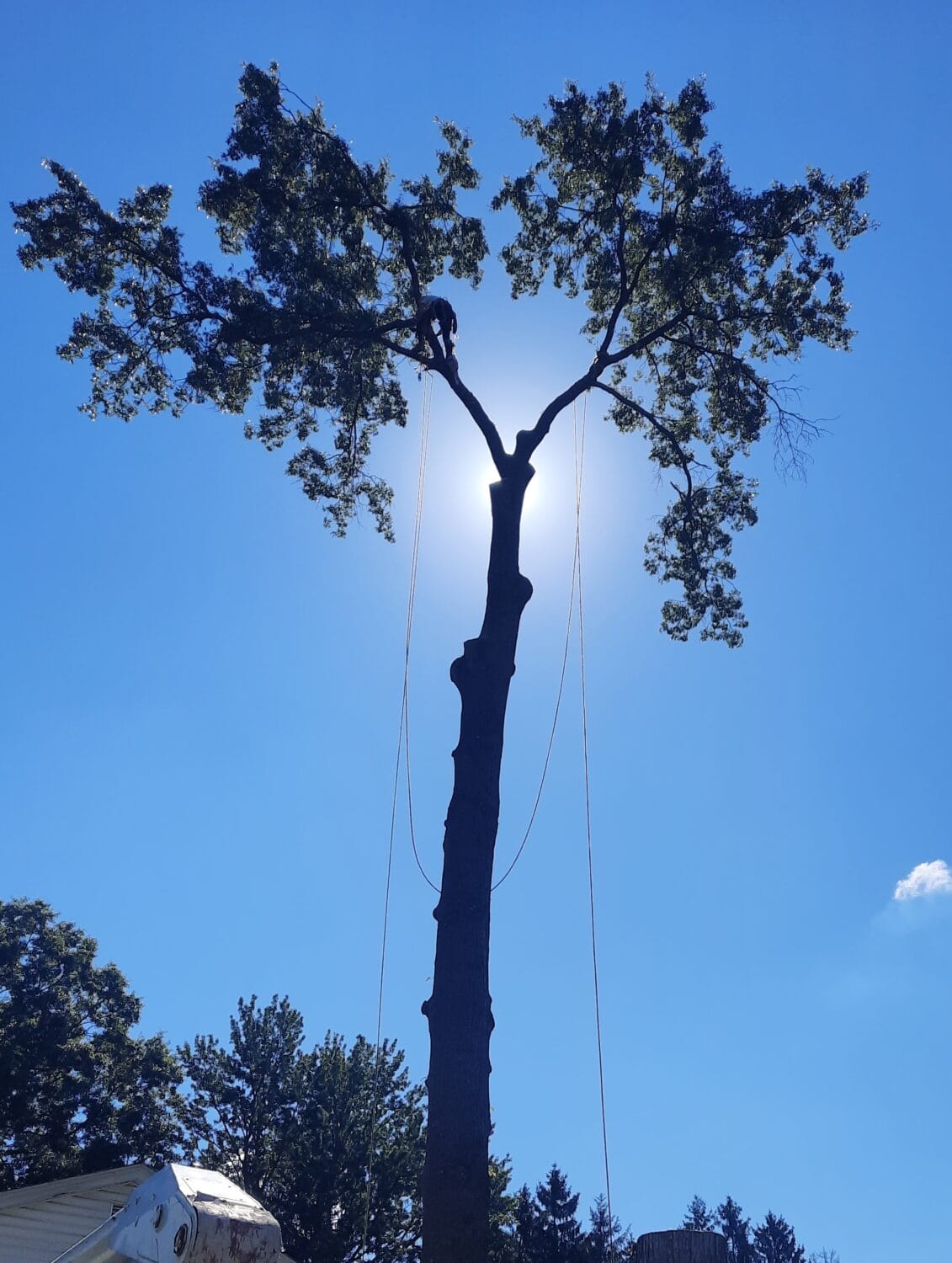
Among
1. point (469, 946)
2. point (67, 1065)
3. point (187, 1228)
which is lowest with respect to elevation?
point (187, 1228)

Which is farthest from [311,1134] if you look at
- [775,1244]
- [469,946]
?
[775,1244]

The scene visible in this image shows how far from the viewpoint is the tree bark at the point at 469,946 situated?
19.8ft

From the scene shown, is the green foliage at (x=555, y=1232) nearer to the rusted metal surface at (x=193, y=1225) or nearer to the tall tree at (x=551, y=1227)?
the tall tree at (x=551, y=1227)

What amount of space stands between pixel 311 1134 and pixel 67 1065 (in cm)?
852

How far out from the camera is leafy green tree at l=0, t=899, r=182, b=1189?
87.7 ft

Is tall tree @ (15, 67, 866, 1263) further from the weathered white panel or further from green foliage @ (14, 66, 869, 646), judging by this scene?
the weathered white panel

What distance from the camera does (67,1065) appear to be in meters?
28.3

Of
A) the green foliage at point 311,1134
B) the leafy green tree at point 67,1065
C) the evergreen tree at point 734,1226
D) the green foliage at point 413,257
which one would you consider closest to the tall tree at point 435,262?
the green foliage at point 413,257

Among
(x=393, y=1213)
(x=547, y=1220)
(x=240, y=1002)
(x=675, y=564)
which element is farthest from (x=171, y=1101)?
(x=675, y=564)

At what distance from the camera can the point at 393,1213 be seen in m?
22.7

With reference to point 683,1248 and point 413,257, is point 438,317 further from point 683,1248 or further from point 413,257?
point 683,1248

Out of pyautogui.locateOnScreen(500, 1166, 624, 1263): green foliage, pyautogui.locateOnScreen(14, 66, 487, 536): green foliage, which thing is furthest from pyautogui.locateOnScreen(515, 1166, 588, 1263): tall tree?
pyautogui.locateOnScreen(14, 66, 487, 536): green foliage

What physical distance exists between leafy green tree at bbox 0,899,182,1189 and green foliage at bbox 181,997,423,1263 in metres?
2.37

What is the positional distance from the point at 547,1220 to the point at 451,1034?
3294 centimetres
